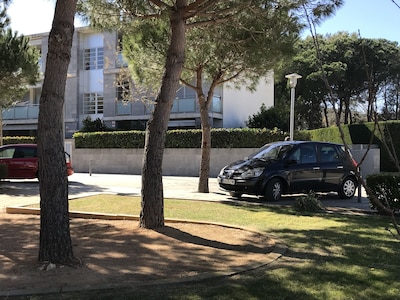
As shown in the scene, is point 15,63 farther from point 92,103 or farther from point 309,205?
point 92,103

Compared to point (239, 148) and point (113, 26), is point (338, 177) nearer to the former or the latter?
point (113, 26)

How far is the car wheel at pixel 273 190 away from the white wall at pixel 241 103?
16484 millimetres

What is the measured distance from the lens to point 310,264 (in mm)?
5406

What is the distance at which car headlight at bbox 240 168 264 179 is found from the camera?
1146 cm

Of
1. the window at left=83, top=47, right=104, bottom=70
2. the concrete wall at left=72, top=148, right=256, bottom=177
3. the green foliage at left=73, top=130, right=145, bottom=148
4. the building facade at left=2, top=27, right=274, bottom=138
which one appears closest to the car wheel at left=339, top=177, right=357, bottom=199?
the concrete wall at left=72, top=148, right=256, bottom=177

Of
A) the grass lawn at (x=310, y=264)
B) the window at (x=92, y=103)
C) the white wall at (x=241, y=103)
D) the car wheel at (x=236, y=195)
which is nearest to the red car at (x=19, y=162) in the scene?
the car wheel at (x=236, y=195)

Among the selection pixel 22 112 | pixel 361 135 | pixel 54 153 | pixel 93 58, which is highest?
pixel 93 58

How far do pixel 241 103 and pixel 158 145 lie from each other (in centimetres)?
2362

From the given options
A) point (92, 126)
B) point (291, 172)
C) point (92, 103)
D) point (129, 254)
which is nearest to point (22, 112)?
point (92, 103)

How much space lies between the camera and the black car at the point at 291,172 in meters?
11.5

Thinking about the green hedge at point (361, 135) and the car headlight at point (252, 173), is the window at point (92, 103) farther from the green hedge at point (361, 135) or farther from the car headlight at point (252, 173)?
the car headlight at point (252, 173)

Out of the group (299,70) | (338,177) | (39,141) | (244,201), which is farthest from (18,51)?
(299,70)

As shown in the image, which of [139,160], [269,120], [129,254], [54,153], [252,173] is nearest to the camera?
[54,153]

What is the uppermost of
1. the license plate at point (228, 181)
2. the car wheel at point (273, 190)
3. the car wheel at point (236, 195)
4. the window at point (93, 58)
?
the window at point (93, 58)
